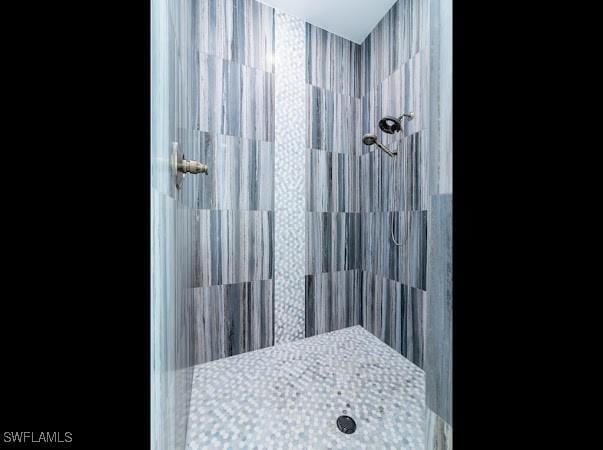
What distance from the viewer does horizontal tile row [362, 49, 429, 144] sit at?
1.41 m

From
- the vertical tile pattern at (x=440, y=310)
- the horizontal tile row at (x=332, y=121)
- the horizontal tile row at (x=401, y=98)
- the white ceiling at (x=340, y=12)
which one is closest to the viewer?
the vertical tile pattern at (x=440, y=310)

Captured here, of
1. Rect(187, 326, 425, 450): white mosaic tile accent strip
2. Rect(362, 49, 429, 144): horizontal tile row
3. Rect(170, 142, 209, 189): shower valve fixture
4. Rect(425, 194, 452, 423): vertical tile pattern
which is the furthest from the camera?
Rect(362, 49, 429, 144): horizontal tile row

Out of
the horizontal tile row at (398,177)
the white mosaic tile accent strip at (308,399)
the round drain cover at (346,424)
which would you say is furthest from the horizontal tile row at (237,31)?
the round drain cover at (346,424)

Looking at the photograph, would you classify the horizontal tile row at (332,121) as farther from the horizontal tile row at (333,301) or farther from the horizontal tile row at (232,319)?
the horizontal tile row at (232,319)

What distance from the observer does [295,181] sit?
1.70 m

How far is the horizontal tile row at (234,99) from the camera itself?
1.45 metres

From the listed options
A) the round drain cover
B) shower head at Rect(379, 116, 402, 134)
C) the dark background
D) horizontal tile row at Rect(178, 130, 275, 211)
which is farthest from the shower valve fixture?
shower head at Rect(379, 116, 402, 134)

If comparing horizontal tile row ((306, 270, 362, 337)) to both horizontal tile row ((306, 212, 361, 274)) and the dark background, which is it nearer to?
horizontal tile row ((306, 212, 361, 274))

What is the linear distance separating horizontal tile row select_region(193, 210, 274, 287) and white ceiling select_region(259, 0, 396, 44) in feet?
4.50

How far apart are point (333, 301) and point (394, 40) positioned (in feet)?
6.08

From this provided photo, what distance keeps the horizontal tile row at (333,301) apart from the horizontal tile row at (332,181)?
52 centimetres

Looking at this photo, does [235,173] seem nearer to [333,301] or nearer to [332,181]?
[332,181]
